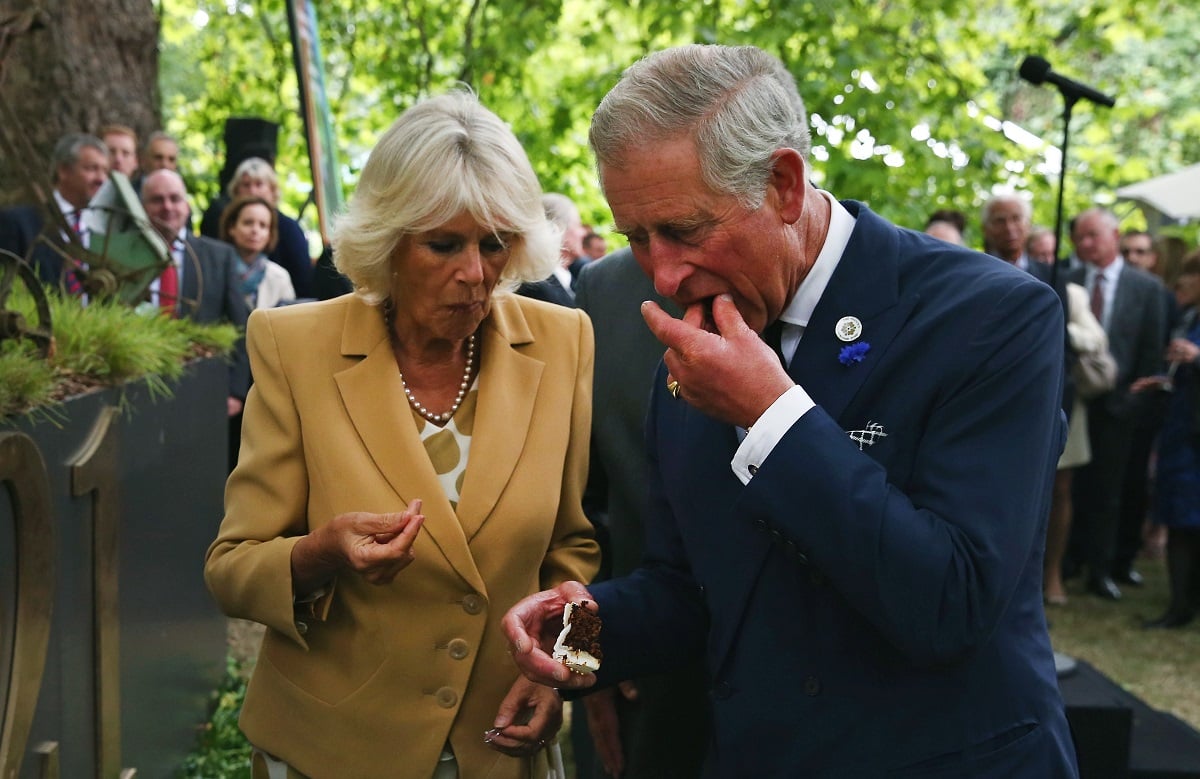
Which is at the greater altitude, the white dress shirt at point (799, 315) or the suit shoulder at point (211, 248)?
the white dress shirt at point (799, 315)

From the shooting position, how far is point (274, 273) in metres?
7.98

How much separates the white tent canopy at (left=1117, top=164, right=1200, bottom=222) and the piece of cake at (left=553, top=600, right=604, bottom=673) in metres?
11.8

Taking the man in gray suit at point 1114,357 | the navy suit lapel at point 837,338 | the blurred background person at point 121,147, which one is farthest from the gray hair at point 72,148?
the navy suit lapel at point 837,338

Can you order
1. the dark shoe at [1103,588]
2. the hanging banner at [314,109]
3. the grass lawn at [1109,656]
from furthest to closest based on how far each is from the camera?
the dark shoe at [1103,588]
the hanging banner at [314,109]
the grass lawn at [1109,656]

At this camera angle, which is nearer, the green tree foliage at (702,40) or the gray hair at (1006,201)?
the gray hair at (1006,201)

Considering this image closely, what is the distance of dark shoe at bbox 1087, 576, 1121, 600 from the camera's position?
916 cm

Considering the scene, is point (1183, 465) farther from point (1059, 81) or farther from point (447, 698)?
point (447, 698)

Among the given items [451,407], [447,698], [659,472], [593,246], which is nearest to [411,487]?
[451,407]

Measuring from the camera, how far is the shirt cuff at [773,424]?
1.82 m

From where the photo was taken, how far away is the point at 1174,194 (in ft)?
43.8

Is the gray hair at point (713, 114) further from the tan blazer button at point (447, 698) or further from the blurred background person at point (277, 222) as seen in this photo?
the blurred background person at point (277, 222)

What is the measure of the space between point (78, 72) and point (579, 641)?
8.11 meters

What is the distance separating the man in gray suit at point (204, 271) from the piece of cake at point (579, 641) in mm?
4982

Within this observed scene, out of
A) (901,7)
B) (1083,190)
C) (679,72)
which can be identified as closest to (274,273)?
(679,72)
